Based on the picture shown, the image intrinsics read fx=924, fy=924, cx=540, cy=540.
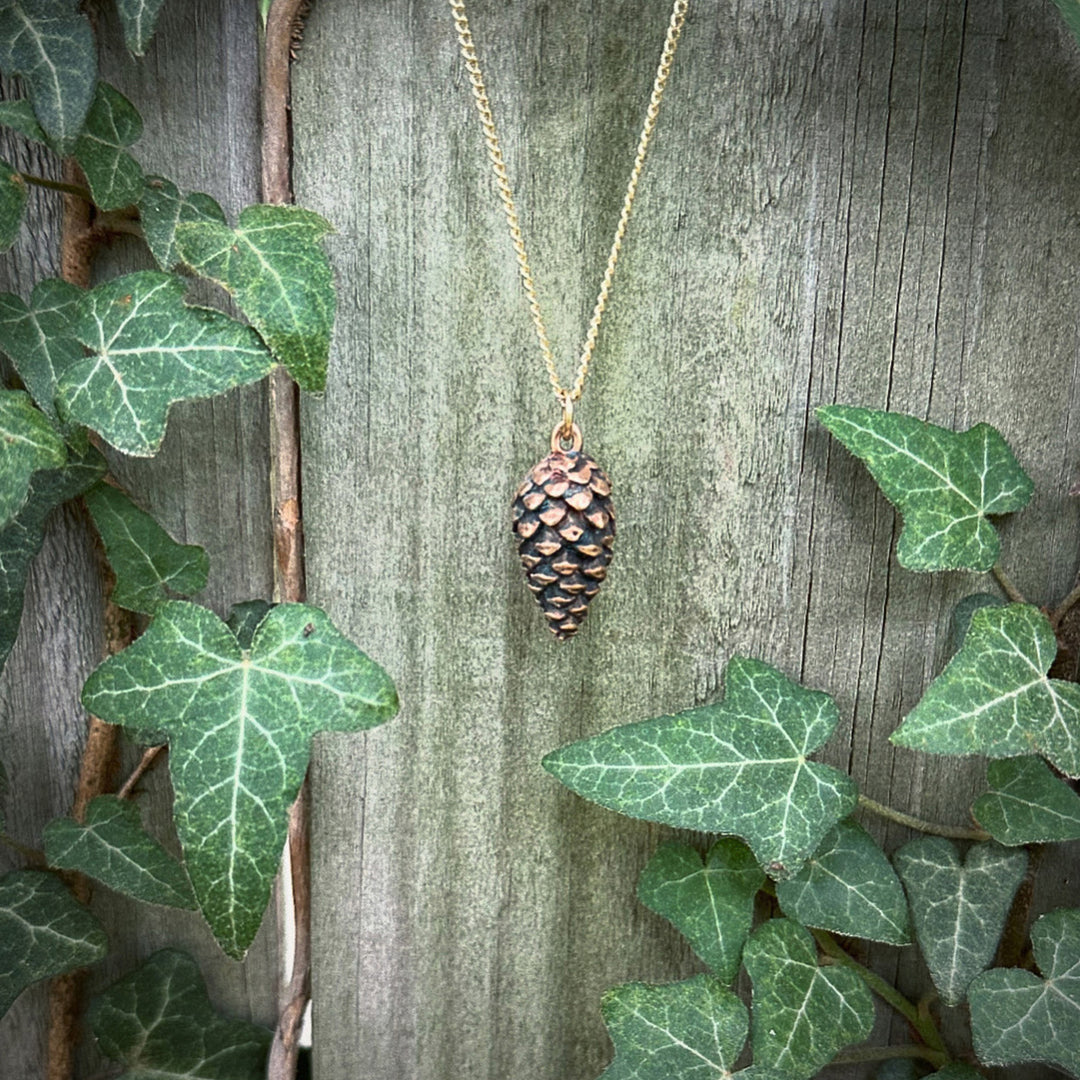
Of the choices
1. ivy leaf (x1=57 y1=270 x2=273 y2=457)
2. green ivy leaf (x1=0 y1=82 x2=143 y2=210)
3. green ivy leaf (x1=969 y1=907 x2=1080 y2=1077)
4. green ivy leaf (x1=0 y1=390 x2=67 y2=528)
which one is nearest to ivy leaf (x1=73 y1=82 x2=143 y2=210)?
green ivy leaf (x1=0 y1=82 x2=143 y2=210)

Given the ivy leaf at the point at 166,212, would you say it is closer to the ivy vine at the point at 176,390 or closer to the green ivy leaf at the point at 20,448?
the ivy vine at the point at 176,390

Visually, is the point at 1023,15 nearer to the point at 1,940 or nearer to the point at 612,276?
the point at 612,276

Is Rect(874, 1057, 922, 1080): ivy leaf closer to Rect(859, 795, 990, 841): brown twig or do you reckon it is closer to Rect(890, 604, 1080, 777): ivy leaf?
Rect(859, 795, 990, 841): brown twig

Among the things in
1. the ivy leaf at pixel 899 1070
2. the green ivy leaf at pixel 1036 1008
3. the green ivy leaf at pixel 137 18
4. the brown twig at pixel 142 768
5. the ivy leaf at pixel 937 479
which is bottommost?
the ivy leaf at pixel 899 1070

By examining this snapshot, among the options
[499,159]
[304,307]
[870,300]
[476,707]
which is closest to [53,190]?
[304,307]

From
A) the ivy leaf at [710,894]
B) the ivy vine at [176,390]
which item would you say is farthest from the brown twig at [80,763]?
the ivy leaf at [710,894]

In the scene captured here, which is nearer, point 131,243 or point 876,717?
point 131,243

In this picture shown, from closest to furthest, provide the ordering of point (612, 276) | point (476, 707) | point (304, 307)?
1. point (304, 307)
2. point (612, 276)
3. point (476, 707)
